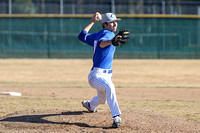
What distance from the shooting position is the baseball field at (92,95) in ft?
19.5

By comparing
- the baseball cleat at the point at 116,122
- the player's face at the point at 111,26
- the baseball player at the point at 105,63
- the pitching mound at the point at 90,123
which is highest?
the player's face at the point at 111,26

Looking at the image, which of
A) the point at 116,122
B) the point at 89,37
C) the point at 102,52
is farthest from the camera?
the point at 89,37

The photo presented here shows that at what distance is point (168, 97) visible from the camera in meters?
10.3

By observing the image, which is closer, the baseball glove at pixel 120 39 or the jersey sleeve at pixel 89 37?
the baseball glove at pixel 120 39

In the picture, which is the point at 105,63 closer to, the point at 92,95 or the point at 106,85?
the point at 106,85

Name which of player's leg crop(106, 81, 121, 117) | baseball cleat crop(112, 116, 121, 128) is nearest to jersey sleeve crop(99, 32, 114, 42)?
player's leg crop(106, 81, 121, 117)

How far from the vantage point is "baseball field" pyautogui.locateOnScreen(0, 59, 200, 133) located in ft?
19.5

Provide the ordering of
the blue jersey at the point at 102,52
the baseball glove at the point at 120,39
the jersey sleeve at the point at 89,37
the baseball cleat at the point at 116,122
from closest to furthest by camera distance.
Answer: the baseball glove at the point at 120,39 < the baseball cleat at the point at 116,122 < the blue jersey at the point at 102,52 < the jersey sleeve at the point at 89,37

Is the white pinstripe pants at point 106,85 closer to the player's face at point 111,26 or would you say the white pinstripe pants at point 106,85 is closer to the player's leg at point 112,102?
the player's leg at point 112,102

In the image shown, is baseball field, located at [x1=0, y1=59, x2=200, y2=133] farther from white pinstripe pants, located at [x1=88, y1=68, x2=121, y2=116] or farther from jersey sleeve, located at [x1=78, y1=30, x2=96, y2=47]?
jersey sleeve, located at [x1=78, y1=30, x2=96, y2=47]

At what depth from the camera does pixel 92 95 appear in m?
10.4

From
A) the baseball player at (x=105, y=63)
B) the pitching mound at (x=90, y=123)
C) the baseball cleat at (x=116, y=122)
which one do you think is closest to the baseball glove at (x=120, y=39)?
the baseball player at (x=105, y=63)

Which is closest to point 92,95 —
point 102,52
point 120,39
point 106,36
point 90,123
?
point 90,123

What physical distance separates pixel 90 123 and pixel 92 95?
14.7ft
